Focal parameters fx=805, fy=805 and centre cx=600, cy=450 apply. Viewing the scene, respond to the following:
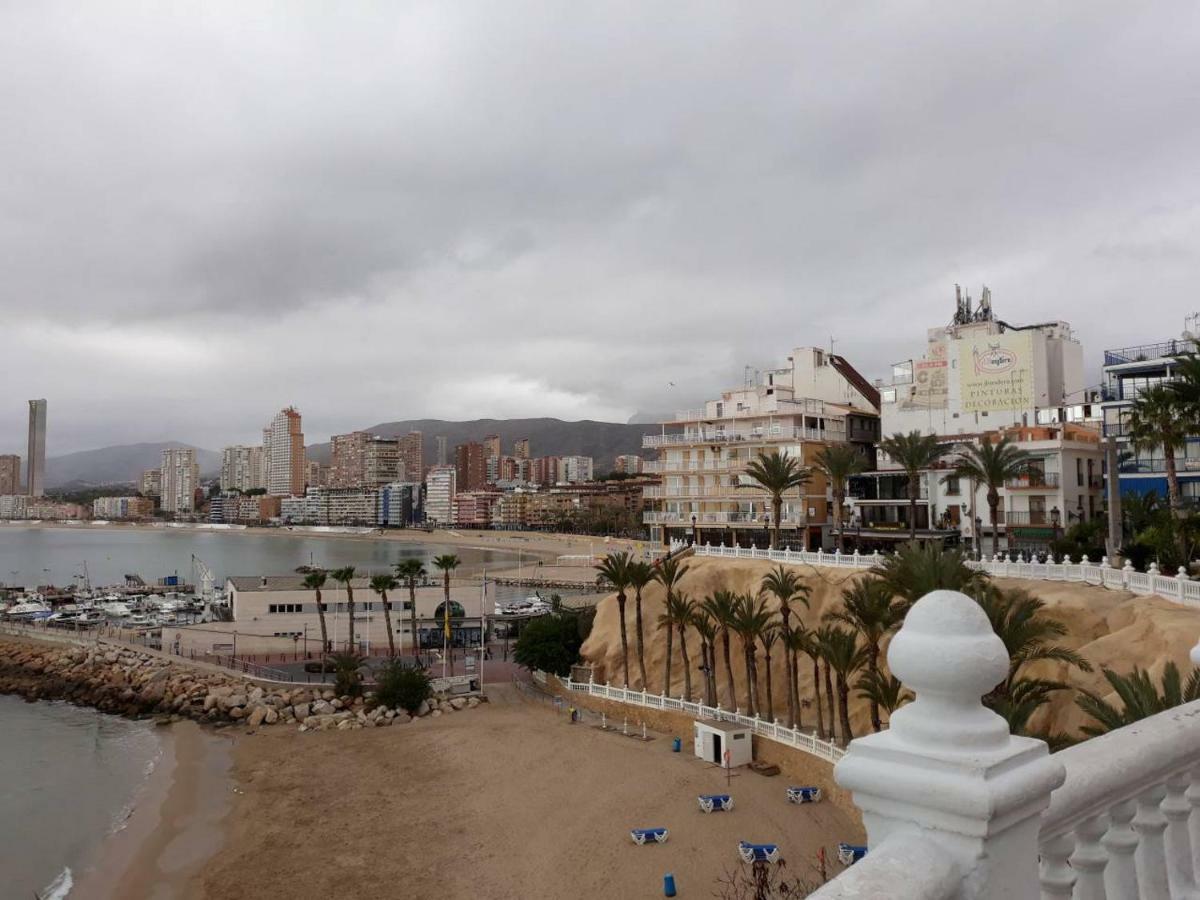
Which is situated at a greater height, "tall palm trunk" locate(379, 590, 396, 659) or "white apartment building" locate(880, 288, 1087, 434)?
"white apartment building" locate(880, 288, 1087, 434)

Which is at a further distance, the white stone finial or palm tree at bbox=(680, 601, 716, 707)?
palm tree at bbox=(680, 601, 716, 707)

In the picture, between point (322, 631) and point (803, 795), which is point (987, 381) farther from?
point (322, 631)

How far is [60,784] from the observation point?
2770 cm

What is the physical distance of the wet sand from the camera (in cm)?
1955

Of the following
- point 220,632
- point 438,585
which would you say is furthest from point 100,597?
point 438,585

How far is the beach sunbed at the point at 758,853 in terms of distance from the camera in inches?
677

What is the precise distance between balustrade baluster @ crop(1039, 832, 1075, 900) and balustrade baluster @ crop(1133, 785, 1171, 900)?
1.77 ft

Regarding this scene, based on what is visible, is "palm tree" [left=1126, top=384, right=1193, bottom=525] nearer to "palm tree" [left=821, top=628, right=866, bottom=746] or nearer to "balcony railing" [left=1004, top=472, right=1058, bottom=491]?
"balcony railing" [left=1004, top=472, right=1058, bottom=491]

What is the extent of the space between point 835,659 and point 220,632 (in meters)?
34.8

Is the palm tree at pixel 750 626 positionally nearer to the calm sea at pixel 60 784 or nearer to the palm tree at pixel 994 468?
the palm tree at pixel 994 468

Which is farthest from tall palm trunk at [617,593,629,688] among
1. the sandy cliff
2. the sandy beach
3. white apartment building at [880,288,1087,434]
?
white apartment building at [880,288,1087,434]

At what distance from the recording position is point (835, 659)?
1998 centimetres

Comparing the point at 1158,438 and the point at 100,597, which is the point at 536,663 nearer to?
the point at 1158,438

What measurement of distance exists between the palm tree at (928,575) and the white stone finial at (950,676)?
1668cm
